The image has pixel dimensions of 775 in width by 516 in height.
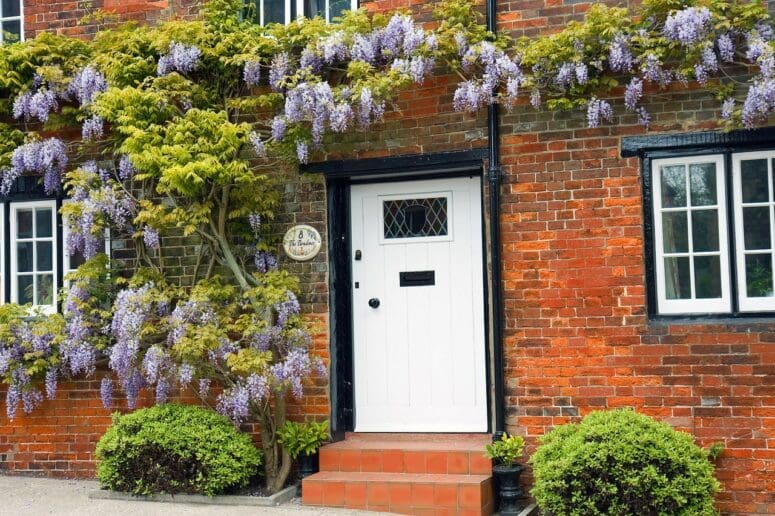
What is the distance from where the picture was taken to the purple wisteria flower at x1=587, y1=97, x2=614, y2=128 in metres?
7.53

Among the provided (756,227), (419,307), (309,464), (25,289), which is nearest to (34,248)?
(25,289)

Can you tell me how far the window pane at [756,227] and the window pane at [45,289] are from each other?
6273mm

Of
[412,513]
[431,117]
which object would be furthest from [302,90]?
[412,513]

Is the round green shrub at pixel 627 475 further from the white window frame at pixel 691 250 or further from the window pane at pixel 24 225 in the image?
the window pane at pixel 24 225

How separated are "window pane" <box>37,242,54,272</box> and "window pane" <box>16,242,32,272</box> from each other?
0.10 m

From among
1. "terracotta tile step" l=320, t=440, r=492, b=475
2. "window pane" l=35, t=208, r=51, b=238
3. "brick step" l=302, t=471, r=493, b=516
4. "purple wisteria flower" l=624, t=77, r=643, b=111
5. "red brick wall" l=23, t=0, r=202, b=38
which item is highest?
"red brick wall" l=23, t=0, r=202, b=38

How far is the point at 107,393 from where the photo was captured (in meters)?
8.62

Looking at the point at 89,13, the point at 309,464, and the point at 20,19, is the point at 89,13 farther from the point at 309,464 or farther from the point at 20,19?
the point at 309,464

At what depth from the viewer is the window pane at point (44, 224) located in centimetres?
941

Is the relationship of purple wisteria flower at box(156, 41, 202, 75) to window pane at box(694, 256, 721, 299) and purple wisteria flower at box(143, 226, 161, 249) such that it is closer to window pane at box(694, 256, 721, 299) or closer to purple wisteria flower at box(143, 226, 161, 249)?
purple wisteria flower at box(143, 226, 161, 249)

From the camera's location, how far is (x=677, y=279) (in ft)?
24.8

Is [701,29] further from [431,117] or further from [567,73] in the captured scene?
[431,117]

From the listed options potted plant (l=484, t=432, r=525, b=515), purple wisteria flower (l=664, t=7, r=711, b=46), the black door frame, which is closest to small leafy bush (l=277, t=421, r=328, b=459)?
the black door frame

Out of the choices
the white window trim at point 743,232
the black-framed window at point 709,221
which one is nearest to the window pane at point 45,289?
the black-framed window at point 709,221
